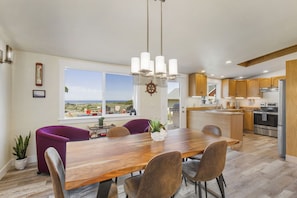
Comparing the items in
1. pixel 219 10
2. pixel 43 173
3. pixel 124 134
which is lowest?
pixel 43 173

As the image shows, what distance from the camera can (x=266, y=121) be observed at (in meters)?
5.44

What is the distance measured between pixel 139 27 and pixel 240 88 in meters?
5.67

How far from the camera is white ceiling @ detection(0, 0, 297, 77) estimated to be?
1988mm

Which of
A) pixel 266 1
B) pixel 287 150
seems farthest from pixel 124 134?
pixel 287 150

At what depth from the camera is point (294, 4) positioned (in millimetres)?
2133

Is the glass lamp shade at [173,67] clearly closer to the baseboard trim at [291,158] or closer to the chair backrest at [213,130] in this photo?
the chair backrest at [213,130]

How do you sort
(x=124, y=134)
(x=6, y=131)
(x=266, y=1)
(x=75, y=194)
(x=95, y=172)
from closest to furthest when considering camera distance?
1. (x=95, y=172)
2. (x=75, y=194)
3. (x=266, y=1)
4. (x=124, y=134)
5. (x=6, y=131)

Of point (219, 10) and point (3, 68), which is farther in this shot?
point (3, 68)

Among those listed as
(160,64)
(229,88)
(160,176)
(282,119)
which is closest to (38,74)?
(160,64)

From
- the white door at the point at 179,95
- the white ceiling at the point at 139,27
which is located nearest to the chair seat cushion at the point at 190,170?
the white ceiling at the point at 139,27

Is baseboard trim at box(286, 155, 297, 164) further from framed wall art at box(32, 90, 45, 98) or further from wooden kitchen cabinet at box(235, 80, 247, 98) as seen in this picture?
framed wall art at box(32, 90, 45, 98)

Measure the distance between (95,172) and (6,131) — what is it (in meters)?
2.69

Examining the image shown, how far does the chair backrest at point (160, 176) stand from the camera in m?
1.23

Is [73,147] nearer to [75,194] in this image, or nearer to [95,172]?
[75,194]
